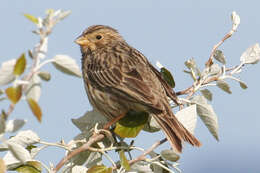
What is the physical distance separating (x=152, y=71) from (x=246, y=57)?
109 cm

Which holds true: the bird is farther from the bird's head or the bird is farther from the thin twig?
the thin twig

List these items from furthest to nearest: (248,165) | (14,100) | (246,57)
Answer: (248,165) < (246,57) < (14,100)

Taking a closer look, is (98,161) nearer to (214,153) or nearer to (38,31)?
(38,31)

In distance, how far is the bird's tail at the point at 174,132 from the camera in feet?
13.9

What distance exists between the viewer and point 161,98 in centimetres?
479

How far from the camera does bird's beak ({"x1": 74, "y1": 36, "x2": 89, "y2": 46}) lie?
234 inches

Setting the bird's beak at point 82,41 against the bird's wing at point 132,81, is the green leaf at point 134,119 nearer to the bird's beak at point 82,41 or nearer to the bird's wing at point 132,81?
the bird's wing at point 132,81

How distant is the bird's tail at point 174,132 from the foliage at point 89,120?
7 cm

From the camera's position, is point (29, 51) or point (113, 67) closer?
point (29, 51)

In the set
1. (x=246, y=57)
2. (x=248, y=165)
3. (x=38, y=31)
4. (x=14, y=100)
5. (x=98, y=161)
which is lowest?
(x=248, y=165)

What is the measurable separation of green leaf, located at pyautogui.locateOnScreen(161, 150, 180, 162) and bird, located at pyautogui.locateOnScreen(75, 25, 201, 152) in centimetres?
44

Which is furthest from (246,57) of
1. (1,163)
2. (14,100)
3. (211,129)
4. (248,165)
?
(248,165)

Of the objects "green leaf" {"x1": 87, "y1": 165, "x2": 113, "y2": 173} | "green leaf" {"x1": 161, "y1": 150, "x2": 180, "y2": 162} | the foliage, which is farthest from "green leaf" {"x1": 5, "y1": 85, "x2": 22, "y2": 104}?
"green leaf" {"x1": 161, "y1": 150, "x2": 180, "y2": 162}

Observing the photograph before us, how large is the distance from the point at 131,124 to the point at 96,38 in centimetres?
204
